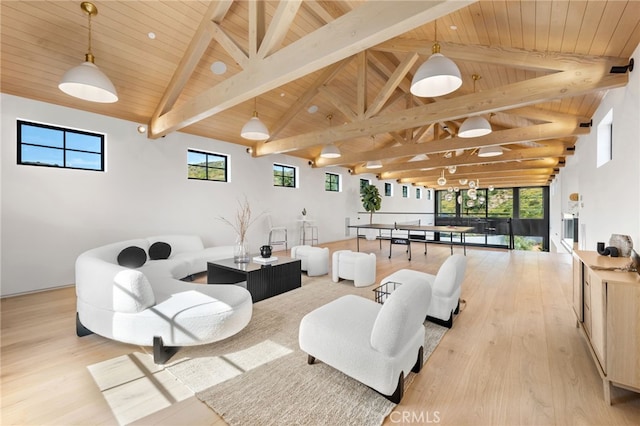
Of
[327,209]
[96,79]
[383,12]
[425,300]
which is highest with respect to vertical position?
[383,12]

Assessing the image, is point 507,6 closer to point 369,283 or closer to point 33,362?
point 369,283

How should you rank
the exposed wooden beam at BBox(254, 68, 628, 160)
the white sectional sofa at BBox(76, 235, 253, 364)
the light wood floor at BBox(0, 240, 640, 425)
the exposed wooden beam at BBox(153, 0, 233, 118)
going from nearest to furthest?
the light wood floor at BBox(0, 240, 640, 425) < the white sectional sofa at BBox(76, 235, 253, 364) < the exposed wooden beam at BBox(254, 68, 628, 160) < the exposed wooden beam at BBox(153, 0, 233, 118)

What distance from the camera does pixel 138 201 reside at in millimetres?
5027

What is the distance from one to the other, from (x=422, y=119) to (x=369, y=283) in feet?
9.21

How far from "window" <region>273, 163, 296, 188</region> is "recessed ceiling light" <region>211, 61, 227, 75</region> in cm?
333

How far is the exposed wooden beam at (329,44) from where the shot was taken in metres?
1.94

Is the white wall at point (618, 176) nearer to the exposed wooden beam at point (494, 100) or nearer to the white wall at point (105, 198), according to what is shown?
the exposed wooden beam at point (494, 100)

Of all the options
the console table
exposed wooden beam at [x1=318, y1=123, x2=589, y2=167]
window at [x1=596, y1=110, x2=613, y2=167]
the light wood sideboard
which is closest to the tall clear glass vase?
the console table

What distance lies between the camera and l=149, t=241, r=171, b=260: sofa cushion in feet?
14.5

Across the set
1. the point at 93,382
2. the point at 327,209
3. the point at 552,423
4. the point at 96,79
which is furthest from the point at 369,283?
the point at 327,209

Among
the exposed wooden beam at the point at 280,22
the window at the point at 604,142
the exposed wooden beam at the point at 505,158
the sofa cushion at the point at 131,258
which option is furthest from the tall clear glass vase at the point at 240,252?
the exposed wooden beam at the point at 505,158

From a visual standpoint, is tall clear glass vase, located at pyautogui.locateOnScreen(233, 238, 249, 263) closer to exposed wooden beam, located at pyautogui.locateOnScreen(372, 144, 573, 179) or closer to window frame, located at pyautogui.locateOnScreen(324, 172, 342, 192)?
window frame, located at pyautogui.locateOnScreen(324, 172, 342, 192)

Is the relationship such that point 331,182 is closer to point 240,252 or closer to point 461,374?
point 240,252

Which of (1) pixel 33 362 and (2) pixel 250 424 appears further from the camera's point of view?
(1) pixel 33 362
